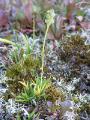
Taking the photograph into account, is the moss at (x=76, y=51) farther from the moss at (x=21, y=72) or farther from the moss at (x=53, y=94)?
the moss at (x=53, y=94)

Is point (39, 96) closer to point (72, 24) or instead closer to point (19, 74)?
point (19, 74)

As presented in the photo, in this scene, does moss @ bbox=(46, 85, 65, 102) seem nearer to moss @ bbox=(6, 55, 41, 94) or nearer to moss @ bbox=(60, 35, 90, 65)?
moss @ bbox=(6, 55, 41, 94)

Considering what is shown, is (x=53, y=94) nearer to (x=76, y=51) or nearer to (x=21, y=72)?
(x=21, y=72)

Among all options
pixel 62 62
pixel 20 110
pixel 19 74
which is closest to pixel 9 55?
pixel 19 74

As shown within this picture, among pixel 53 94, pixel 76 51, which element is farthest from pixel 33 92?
pixel 76 51

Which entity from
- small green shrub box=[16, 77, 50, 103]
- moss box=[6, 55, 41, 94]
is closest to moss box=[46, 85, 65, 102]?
small green shrub box=[16, 77, 50, 103]

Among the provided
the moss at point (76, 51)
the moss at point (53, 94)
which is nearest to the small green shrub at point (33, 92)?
the moss at point (53, 94)
